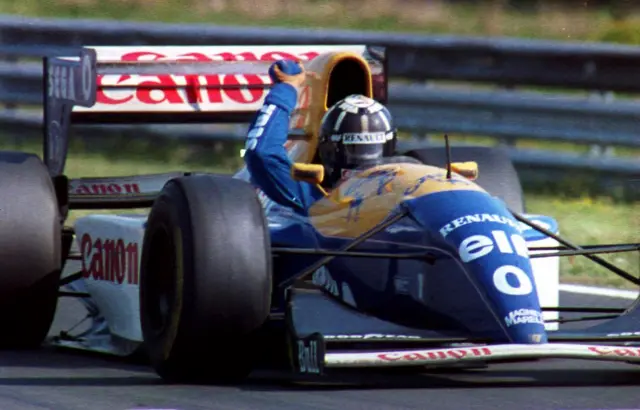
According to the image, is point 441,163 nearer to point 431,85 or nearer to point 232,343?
point 232,343

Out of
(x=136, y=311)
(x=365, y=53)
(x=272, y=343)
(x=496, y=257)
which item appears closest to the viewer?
(x=496, y=257)

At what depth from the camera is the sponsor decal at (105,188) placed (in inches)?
354

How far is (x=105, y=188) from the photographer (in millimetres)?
9016

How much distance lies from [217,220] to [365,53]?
279 centimetres

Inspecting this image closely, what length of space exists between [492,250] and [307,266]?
1.03 meters

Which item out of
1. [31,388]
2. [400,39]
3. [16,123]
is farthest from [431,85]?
[31,388]

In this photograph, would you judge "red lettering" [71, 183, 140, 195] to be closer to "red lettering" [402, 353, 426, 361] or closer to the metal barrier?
"red lettering" [402, 353, 426, 361]

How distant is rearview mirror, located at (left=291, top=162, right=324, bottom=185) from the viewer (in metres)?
7.26

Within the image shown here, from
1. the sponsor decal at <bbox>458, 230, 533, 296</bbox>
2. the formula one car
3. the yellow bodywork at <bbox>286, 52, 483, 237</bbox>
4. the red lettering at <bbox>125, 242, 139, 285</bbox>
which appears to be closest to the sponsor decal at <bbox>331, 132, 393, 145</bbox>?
the formula one car

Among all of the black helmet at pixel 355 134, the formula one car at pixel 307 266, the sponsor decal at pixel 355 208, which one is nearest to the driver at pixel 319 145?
the black helmet at pixel 355 134

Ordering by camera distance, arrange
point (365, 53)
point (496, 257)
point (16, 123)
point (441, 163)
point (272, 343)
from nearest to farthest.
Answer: point (496, 257) < point (272, 343) < point (441, 163) < point (365, 53) < point (16, 123)

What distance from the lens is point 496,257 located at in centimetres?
646

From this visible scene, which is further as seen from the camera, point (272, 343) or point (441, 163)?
point (441, 163)

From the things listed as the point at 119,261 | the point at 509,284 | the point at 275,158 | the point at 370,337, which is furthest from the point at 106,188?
the point at 509,284
